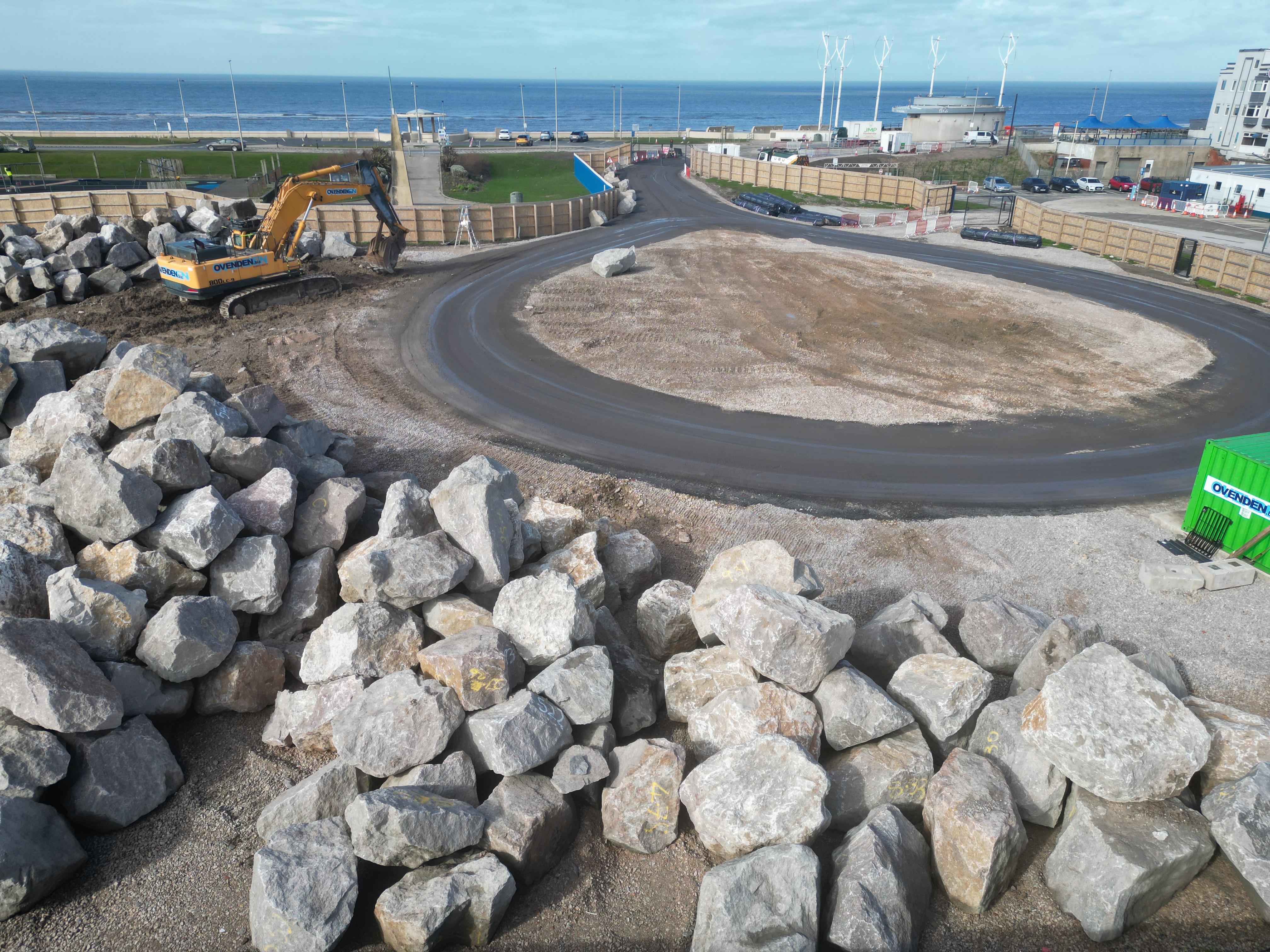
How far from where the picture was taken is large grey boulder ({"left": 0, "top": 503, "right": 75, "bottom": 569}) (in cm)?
909

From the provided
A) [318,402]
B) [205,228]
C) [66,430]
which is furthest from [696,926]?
[205,228]

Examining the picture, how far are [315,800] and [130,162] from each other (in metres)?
63.5

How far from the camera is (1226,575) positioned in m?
11.8

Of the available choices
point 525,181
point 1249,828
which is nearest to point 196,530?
point 1249,828

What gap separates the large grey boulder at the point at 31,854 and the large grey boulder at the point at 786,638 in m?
6.54

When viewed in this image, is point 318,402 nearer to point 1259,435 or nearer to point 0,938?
point 0,938

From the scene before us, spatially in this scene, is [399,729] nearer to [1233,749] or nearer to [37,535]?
[37,535]

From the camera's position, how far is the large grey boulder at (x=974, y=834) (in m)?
6.88

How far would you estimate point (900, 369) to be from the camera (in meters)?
20.6

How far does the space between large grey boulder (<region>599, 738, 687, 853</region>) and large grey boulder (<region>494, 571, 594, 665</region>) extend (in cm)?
161

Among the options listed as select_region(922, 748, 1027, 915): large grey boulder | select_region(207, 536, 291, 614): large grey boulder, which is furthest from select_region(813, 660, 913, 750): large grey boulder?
select_region(207, 536, 291, 614): large grey boulder

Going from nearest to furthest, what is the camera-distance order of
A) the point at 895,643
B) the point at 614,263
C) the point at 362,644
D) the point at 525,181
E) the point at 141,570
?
the point at 362,644
the point at 141,570
the point at 895,643
the point at 614,263
the point at 525,181

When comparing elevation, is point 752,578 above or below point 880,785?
above

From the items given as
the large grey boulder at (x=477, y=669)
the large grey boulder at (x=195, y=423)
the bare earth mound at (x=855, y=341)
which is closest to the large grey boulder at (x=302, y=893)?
the large grey boulder at (x=477, y=669)
